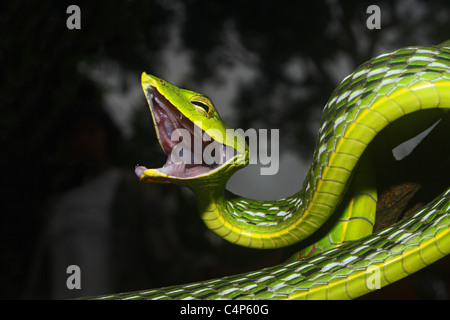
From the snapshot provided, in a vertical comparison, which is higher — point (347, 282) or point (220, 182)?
point (220, 182)

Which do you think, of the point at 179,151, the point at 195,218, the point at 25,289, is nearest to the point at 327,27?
the point at 195,218

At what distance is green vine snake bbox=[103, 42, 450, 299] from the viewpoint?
0.42 m

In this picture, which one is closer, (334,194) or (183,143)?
(334,194)

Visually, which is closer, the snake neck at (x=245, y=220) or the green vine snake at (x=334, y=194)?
the green vine snake at (x=334, y=194)

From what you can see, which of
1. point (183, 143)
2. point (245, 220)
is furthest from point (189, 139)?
point (245, 220)

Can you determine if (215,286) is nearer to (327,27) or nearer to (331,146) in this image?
(331,146)

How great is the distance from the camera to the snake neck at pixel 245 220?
22.7 inches

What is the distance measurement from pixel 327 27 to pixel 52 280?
4.10 ft

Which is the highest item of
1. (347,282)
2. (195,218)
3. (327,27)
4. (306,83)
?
(327,27)

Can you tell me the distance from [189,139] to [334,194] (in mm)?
216

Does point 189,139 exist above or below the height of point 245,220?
above

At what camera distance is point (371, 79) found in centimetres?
46

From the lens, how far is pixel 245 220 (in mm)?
606

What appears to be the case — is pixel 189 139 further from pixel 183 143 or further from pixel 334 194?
pixel 334 194
